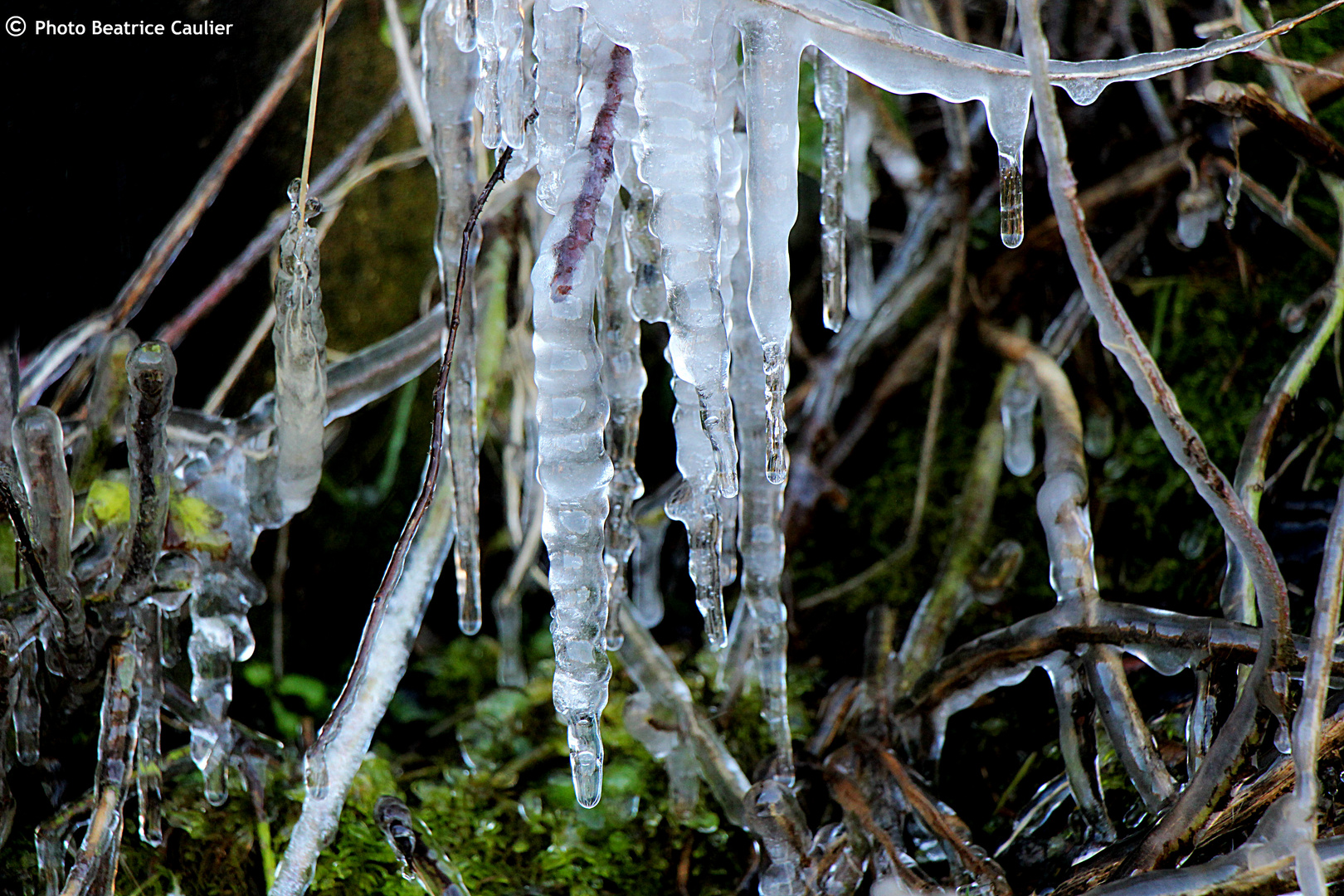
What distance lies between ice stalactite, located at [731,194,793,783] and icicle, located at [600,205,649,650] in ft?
0.37

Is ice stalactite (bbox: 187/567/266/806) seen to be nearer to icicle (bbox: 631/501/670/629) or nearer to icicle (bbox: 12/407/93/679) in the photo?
icicle (bbox: 12/407/93/679)

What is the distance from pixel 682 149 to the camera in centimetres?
78

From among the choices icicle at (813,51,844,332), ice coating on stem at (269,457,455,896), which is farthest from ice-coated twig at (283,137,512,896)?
icicle at (813,51,844,332)

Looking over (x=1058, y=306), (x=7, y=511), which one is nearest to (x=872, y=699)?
(x=1058, y=306)

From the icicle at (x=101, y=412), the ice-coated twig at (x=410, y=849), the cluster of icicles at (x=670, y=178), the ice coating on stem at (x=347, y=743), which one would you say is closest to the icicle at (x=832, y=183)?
the cluster of icicles at (x=670, y=178)

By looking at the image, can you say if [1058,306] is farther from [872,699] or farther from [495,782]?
[495,782]

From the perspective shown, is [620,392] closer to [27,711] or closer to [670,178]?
[670,178]

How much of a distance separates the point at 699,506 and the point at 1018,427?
0.75 m

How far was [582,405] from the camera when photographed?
2.68 feet

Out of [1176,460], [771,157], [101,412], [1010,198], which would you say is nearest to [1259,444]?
[1176,460]

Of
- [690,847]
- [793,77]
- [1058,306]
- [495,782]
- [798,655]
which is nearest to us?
[793,77]

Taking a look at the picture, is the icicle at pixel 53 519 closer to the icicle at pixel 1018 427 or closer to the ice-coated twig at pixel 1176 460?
the ice-coated twig at pixel 1176 460

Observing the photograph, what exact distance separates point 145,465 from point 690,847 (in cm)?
76

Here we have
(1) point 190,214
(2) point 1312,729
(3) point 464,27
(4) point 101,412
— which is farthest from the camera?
(1) point 190,214
